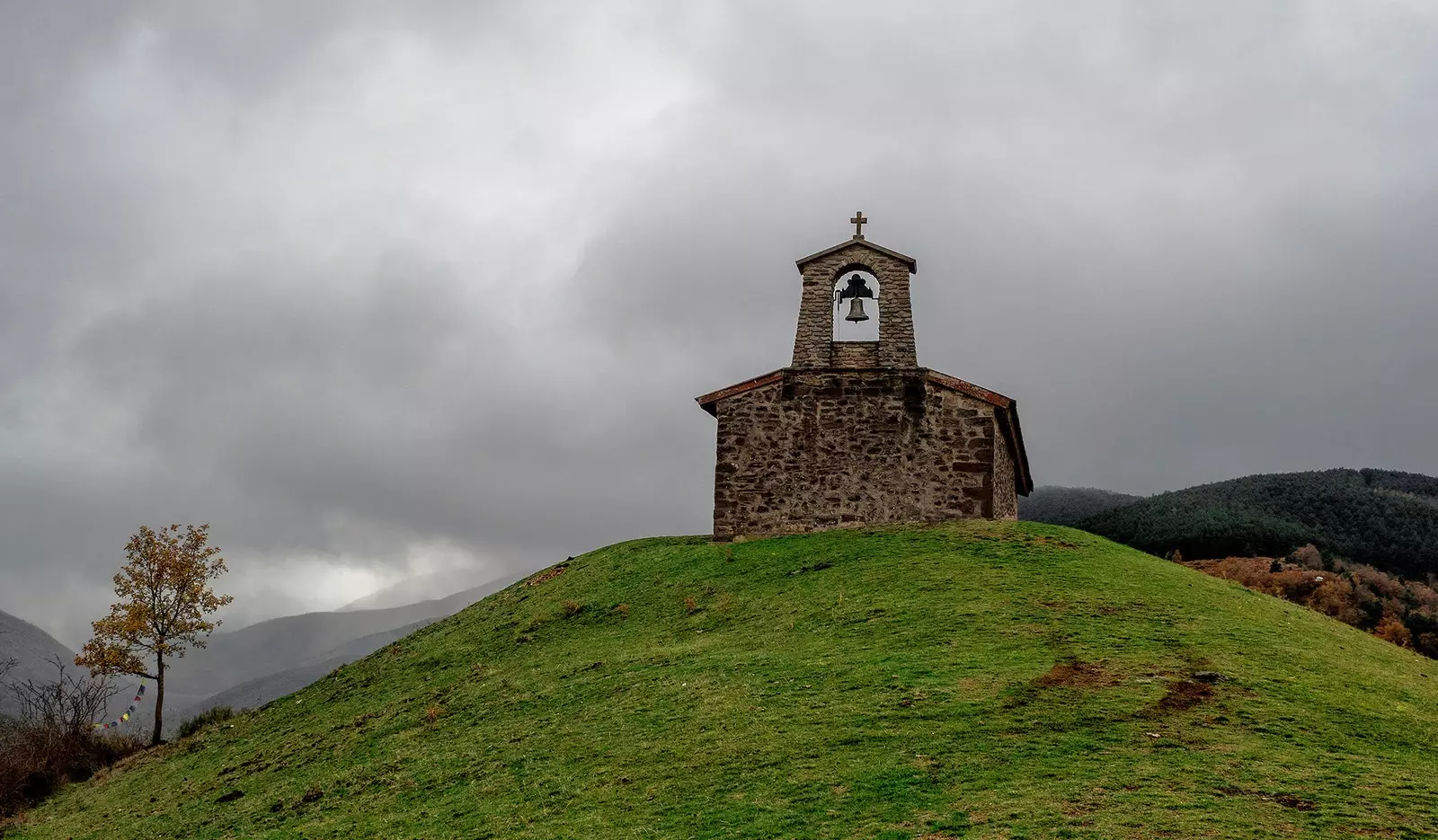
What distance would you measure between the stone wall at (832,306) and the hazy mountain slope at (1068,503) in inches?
1482

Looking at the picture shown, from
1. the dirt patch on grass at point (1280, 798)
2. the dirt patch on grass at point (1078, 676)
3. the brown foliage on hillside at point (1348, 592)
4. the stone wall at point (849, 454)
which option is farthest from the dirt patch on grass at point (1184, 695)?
the brown foliage on hillside at point (1348, 592)

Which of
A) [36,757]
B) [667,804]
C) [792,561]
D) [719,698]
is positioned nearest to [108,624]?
[36,757]

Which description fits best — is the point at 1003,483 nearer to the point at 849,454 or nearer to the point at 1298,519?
the point at 849,454

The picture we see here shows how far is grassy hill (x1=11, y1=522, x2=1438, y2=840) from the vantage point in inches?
426

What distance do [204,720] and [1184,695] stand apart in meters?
26.7

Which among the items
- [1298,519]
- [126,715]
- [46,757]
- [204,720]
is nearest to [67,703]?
[126,715]

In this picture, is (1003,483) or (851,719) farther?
(1003,483)

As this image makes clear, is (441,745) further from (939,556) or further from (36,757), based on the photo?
(36,757)

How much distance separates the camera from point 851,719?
543 inches

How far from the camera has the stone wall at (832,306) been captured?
28578 millimetres

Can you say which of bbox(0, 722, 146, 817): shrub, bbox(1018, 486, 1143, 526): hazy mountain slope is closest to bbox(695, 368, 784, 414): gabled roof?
bbox(0, 722, 146, 817): shrub

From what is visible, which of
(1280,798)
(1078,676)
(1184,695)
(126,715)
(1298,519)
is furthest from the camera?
(1298,519)

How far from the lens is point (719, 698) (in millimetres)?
15742

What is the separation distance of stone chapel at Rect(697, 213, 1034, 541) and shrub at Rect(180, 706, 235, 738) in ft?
50.5
